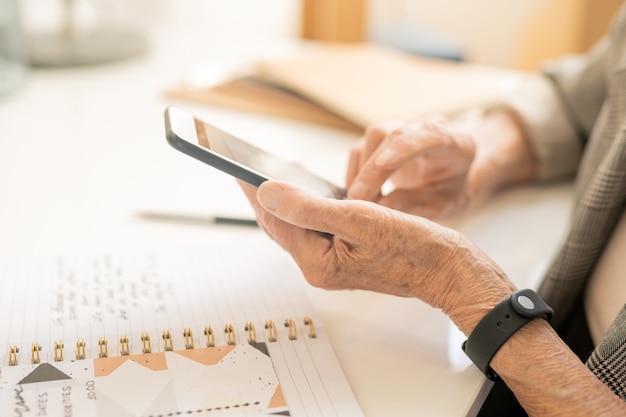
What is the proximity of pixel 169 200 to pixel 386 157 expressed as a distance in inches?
10.9

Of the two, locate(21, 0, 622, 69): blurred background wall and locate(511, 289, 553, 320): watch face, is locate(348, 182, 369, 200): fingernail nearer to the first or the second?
locate(511, 289, 553, 320): watch face

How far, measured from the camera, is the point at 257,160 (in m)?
0.70

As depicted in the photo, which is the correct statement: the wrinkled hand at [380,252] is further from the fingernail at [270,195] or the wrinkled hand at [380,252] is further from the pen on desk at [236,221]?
the pen on desk at [236,221]

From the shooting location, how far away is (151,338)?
2.12ft

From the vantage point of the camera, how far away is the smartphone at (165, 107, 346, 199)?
2.05ft

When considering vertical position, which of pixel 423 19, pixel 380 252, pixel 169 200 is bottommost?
pixel 423 19

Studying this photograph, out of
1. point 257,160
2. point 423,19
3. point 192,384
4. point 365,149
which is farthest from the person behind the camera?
point 423,19

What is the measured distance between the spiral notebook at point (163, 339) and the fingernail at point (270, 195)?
11cm

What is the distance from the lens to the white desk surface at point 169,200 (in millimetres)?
659

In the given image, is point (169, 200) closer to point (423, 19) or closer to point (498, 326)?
point (498, 326)

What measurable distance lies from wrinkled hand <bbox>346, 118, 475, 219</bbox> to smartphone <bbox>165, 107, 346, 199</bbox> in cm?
7

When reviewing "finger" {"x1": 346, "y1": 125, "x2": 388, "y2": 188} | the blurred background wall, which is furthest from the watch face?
the blurred background wall

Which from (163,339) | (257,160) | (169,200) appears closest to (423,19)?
(169,200)

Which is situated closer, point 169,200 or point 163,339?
point 163,339
